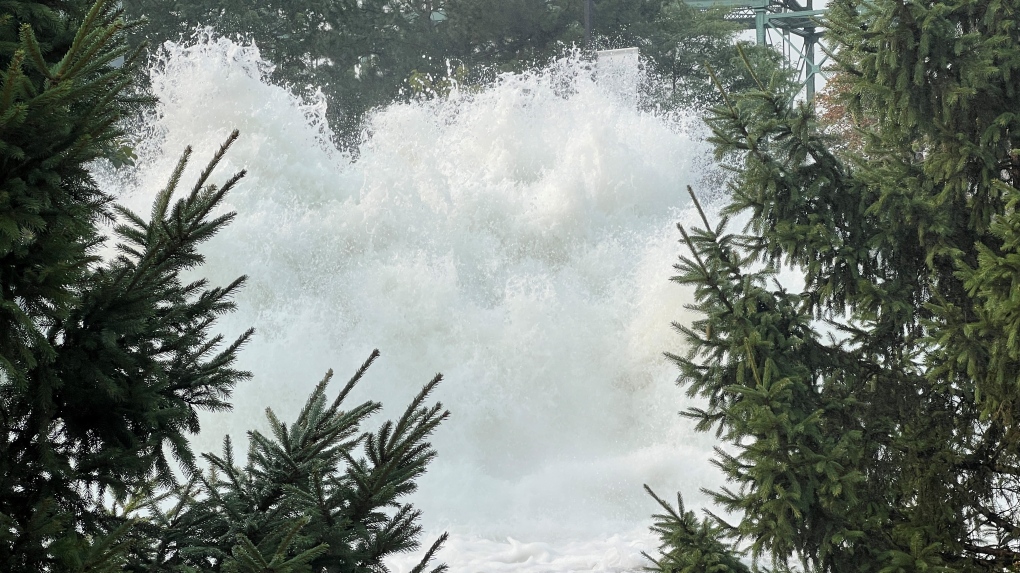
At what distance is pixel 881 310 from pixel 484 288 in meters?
10.0

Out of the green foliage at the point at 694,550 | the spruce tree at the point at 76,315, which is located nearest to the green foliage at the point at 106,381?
the spruce tree at the point at 76,315

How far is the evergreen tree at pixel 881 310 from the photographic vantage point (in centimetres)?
424

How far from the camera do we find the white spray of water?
10.9m

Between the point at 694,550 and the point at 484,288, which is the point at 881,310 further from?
the point at 484,288

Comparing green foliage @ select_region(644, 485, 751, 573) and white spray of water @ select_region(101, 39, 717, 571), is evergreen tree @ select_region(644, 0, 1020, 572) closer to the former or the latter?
green foliage @ select_region(644, 485, 751, 573)

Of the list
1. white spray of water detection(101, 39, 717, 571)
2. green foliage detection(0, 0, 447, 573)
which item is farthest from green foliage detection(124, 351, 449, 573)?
white spray of water detection(101, 39, 717, 571)

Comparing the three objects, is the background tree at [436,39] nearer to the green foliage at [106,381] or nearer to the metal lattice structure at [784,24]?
the metal lattice structure at [784,24]

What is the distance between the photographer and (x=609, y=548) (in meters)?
9.21

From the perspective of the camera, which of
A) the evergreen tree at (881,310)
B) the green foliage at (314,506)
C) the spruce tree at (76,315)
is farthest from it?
the evergreen tree at (881,310)

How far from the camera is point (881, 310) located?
15.3 ft

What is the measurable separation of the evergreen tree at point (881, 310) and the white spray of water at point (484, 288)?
14.7 feet

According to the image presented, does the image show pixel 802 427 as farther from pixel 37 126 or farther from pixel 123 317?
pixel 37 126

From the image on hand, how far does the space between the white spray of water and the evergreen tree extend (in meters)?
4.47

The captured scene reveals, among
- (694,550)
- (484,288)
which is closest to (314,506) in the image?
(694,550)
